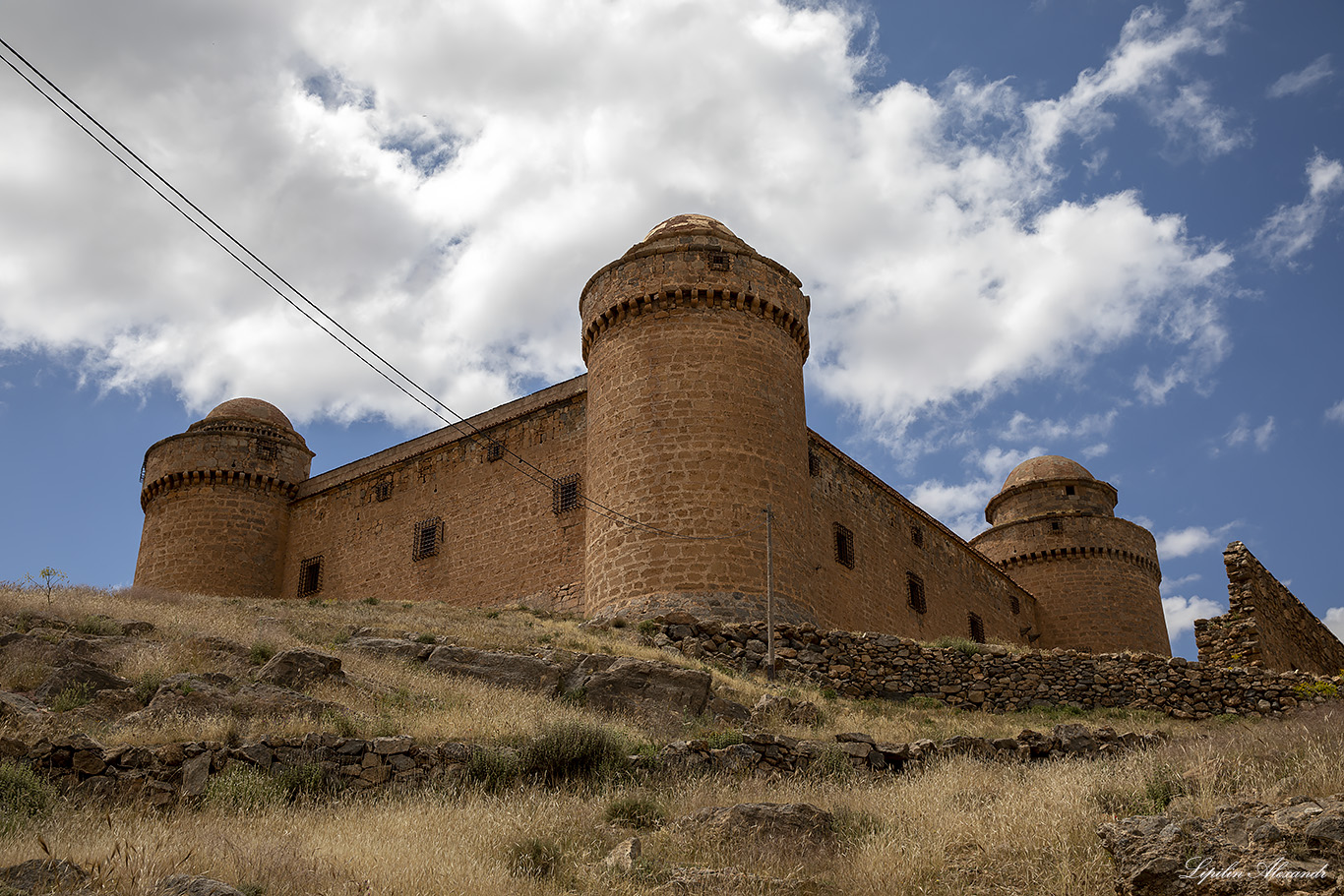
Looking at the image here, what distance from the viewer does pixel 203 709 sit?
35.5 feet

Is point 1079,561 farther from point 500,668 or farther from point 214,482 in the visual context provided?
point 214,482

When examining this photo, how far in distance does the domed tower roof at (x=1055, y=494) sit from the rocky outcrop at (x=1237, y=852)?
1199 inches

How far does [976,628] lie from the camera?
1223 inches

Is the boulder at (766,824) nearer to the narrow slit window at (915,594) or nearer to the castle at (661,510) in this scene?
the castle at (661,510)

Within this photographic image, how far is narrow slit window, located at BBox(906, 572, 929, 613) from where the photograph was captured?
27.8 metres

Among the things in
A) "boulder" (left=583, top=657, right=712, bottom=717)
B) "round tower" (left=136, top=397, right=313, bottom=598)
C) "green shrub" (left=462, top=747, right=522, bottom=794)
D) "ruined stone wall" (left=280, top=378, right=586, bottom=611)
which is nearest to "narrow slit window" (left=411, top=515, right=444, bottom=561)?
"ruined stone wall" (left=280, top=378, right=586, bottom=611)

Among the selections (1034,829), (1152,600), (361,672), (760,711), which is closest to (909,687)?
(760,711)

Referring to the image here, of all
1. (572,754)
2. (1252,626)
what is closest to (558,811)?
(572,754)

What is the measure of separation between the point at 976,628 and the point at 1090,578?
6450 mm

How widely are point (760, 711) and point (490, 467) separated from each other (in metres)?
13.1

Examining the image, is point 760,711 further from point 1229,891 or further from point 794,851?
point 1229,891

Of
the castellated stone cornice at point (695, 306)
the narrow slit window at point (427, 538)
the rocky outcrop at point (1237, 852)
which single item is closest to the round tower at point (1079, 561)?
the castellated stone cornice at point (695, 306)

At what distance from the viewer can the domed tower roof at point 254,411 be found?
99.2 ft

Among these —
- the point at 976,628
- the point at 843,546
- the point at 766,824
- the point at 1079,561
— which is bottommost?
the point at 766,824
